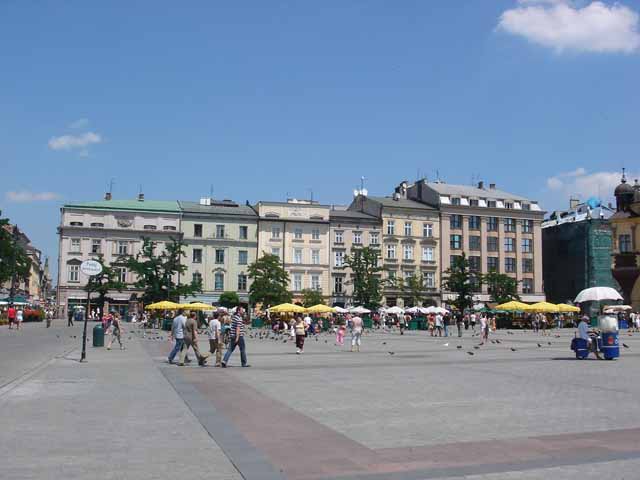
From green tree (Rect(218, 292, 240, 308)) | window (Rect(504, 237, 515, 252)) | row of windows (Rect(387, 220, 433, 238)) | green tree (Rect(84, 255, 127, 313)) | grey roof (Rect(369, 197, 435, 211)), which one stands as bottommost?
green tree (Rect(218, 292, 240, 308))

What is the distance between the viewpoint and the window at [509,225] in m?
88.7

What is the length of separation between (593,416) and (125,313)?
73.8 meters

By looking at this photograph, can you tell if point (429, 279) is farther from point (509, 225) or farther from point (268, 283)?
point (268, 283)

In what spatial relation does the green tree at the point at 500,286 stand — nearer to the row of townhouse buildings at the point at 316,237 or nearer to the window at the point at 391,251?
the row of townhouse buildings at the point at 316,237

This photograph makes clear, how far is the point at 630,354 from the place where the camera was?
87.2ft

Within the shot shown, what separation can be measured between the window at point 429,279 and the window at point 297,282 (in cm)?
1550

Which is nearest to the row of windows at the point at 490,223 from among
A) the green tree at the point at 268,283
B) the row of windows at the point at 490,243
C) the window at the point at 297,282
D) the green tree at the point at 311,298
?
the row of windows at the point at 490,243

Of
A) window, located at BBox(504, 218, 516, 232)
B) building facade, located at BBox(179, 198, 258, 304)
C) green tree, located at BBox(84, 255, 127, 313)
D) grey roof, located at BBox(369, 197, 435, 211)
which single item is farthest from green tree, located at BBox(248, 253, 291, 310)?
window, located at BBox(504, 218, 516, 232)

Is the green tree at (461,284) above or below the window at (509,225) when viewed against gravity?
below

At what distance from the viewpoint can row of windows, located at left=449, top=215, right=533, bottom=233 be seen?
86.8 meters

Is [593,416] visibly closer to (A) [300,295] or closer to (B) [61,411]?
(B) [61,411]

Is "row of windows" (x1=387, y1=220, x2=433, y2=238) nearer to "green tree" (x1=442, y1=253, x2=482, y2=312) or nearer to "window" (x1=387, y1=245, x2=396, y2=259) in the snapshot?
"window" (x1=387, y1=245, x2=396, y2=259)

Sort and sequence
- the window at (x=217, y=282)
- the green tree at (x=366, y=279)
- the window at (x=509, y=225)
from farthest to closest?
the window at (x=509, y=225) → the window at (x=217, y=282) → the green tree at (x=366, y=279)

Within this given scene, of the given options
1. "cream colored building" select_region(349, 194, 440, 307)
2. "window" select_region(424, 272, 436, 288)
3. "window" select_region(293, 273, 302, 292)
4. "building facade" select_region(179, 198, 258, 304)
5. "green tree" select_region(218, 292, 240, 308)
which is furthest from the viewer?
"window" select_region(424, 272, 436, 288)
